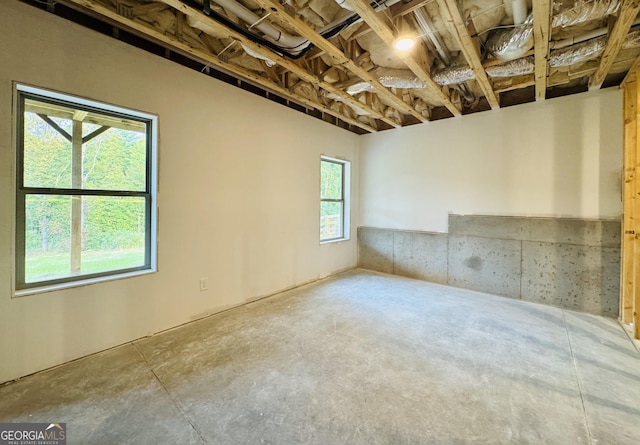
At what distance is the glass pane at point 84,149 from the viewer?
204 cm

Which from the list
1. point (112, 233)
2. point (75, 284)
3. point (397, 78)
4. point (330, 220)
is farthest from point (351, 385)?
point (330, 220)

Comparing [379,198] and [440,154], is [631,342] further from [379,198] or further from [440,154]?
[379,198]

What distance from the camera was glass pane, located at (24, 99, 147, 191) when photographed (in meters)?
2.04

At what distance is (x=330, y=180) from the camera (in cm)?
496

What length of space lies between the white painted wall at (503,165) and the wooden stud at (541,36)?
2.63ft

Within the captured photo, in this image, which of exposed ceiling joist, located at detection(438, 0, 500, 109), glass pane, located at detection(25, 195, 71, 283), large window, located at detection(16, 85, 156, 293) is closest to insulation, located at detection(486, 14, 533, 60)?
exposed ceiling joist, located at detection(438, 0, 500, 109)

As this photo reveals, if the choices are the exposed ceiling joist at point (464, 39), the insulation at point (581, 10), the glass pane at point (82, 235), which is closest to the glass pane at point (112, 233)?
the glass pane at point (82, 235)

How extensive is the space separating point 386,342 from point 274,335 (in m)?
1.07

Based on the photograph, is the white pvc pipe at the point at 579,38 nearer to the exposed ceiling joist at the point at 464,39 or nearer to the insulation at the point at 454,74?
the exposed ceiling joist at the point at 464,39

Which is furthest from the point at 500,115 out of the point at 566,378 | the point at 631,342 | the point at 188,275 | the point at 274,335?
the point at 188,275

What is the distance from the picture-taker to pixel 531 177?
3.64 metres

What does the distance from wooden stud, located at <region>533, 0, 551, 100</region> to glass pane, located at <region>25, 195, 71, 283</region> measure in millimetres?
3886

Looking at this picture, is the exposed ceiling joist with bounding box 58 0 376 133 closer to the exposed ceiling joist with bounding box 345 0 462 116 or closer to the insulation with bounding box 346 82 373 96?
the insulation with bounding box 346 82 373 96

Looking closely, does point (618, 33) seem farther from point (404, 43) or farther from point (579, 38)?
point (404, 43)
